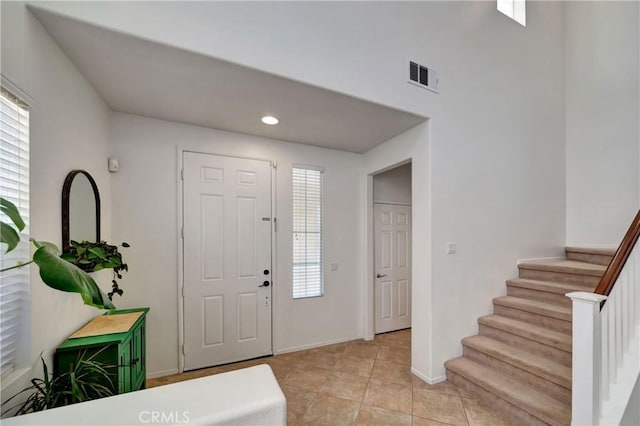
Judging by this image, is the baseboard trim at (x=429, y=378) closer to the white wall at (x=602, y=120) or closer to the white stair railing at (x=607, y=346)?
the white stair railing at (x=607, y=346)

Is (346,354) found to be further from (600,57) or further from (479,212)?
(600,57)

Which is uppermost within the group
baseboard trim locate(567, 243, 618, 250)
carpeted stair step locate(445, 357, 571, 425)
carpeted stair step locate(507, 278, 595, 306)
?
baseboard trim locate(567, 243, 618, 250)

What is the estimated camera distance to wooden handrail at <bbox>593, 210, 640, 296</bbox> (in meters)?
1.75

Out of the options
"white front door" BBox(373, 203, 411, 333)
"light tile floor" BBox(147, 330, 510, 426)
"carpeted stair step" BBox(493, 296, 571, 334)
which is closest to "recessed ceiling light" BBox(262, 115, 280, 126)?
"white front door" BBox(373, 203, 411, 333)

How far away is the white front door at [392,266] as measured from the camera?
12.8 ft

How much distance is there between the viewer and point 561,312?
248cm

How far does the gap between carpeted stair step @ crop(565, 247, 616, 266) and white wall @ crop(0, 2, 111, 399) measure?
489 centimetres

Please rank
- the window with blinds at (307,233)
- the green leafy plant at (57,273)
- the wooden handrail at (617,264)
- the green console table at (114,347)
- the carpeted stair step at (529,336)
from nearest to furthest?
1. the green leafy plant at (57,273)
2. the green console table at (114,347)
3. the wooden handrail at (617,264)
4. the carpeted stair step at (529,336)
5. the window with blinds at (307,233)

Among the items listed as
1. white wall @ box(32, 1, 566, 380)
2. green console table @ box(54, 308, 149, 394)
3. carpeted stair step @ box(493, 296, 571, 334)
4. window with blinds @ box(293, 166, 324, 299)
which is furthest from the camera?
window with blinds @ box(293, 166, 324, 299)

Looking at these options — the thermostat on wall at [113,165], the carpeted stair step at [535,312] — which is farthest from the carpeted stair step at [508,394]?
the thermostat on wall at [113,165]

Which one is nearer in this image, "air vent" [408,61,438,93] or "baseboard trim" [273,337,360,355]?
"air vent" [408,61,438,93]

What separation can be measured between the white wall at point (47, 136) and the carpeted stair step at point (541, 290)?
396cm

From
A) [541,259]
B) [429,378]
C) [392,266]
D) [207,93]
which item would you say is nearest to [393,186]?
[392,266]

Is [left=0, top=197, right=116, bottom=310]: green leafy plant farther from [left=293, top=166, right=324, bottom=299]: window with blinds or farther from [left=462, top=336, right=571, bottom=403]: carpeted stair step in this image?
[left=462, top=336, right=571, bottom=403]: carpeted stair step
